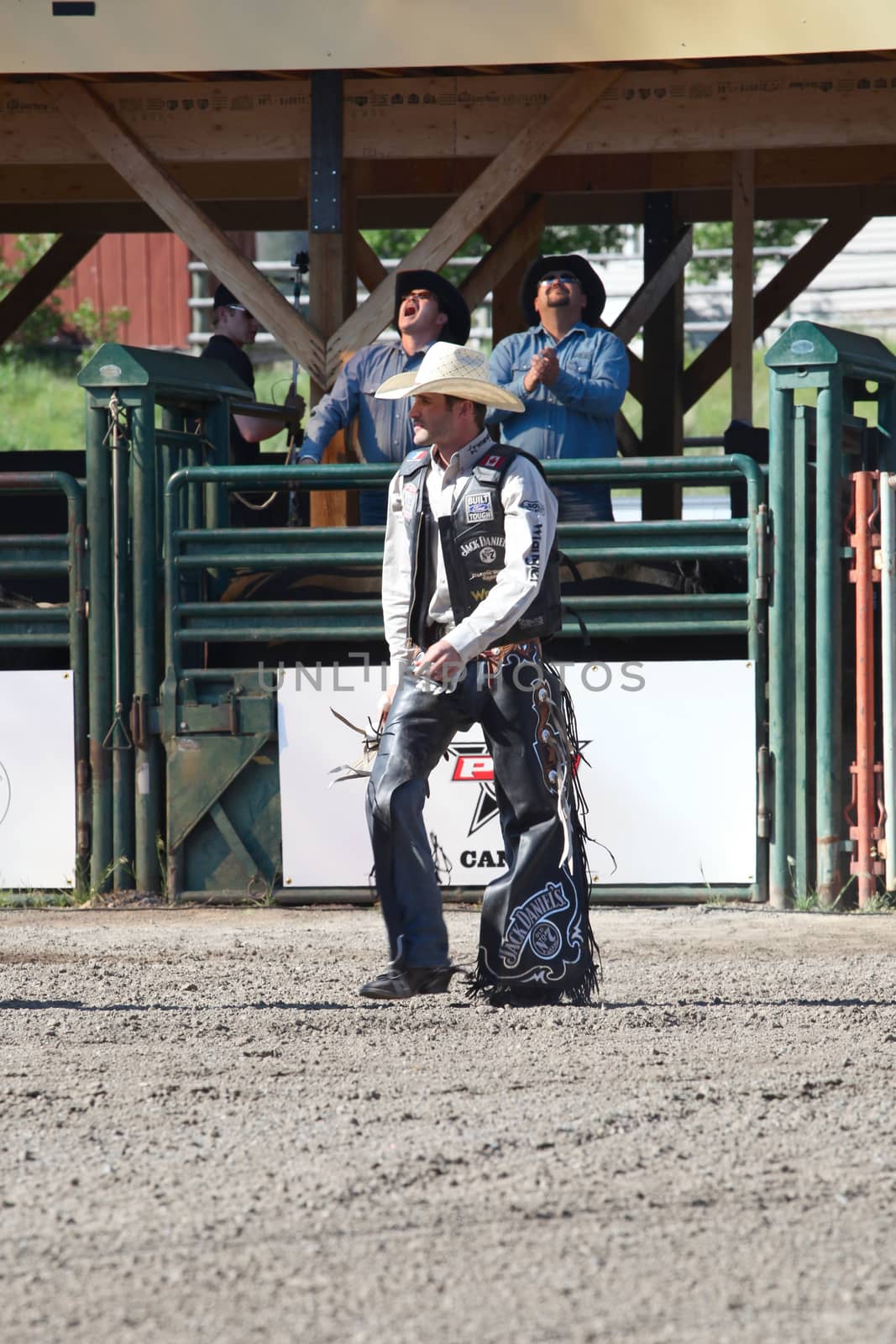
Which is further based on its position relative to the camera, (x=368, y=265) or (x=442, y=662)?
(x=368, y=265)

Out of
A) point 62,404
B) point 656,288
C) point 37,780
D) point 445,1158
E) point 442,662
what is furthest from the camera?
point 62,404

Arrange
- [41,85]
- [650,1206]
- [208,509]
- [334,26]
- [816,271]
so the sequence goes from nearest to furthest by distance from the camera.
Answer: [650,1206] → [208,509] → [334,26] → [41,85] → [816,271]

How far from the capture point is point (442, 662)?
546cm

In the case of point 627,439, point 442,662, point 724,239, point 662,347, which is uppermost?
point 724,239

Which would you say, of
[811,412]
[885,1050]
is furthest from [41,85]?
[885,1050]

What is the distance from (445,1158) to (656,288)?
33.4 ft

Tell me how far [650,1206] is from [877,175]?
10.4 metres

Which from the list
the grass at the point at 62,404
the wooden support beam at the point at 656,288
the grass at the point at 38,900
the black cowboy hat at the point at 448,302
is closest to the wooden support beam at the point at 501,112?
the wooden support beam at the point at 656,288

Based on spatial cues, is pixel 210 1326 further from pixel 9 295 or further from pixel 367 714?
pixel 9 295

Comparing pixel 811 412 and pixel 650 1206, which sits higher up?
pixel 811 412

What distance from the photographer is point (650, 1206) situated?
3629 millimetres

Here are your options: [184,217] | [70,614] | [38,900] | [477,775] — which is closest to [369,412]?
[70,614]

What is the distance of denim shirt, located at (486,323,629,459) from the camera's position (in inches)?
330

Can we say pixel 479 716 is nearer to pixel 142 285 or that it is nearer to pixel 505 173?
pixel 505 173
